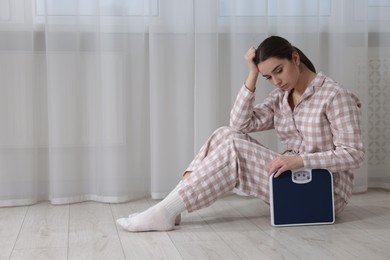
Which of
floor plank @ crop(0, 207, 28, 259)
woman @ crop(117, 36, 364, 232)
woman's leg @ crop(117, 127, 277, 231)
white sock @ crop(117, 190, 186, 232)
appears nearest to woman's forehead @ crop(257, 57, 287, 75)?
woman @ crop(117, 36, 364, 232)

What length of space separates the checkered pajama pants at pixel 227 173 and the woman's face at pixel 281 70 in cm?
23

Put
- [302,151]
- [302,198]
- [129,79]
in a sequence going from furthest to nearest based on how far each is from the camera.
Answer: [129,79]
[302,151]
[302,198]

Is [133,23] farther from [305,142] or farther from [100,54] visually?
[305,142]

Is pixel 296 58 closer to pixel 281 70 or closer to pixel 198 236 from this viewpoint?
pixel 281 70

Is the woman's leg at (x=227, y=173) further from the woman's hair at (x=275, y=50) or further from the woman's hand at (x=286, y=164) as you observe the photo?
the woman's hair at (x=275, y=50)

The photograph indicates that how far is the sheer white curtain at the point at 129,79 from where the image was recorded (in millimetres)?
2787

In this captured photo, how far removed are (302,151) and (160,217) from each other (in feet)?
1.88

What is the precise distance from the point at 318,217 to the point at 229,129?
439mm

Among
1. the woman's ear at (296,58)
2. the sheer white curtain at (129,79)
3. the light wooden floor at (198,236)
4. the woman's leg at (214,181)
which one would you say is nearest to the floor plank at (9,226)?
the light wooden floor at (198,236)

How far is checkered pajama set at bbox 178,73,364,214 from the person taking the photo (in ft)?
7.37

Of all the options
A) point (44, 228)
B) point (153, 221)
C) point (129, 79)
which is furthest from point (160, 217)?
point (129, 79)

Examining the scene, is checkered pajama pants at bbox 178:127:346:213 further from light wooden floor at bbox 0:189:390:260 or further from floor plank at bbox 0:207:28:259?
floor plank at bbox 0:207:28:259

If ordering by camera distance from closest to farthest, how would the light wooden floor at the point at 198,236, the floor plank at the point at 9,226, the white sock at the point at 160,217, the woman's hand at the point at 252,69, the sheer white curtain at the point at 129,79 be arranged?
the light wooden floor at the point at 198,236 < the floor plank at the point at 9,226 < the white sock at the point at 160,217 < the woman's hand at the point at 252,69 < the sheer white curtain at the point at 129,79

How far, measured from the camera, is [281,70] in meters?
2.27
